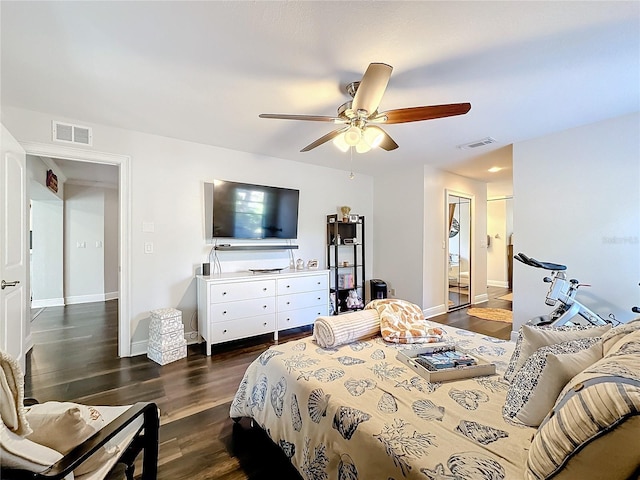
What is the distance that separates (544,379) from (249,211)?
3.24 m

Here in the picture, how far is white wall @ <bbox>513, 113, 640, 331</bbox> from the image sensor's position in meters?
2.70

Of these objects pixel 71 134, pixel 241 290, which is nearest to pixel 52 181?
pixel 71 134

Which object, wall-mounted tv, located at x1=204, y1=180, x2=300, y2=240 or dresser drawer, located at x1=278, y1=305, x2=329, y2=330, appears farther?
dresser drawer, located at x1=278, y1=305, x2=329, y2=330

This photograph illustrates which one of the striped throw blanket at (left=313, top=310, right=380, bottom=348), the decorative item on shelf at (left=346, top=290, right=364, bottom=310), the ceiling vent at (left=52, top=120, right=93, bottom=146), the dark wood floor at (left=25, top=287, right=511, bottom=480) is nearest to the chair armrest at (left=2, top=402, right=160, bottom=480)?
the dark wood floor at (left=25, top=287, right=511, bottom=480)

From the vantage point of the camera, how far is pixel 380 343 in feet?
6.04

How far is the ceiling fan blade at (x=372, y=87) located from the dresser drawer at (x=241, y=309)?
2.36 m

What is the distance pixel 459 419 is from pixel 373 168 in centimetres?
398

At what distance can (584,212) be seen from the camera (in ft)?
9.61

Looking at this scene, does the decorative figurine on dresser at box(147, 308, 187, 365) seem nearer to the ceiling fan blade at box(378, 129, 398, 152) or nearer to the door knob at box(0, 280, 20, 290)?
the door knob at box(0, 280, 20, 290)

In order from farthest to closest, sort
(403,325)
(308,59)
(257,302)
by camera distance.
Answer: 1. (257,302)
2. (403,325)
3. (308,59)

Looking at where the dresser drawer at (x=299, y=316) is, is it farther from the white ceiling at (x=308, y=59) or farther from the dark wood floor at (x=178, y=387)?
the white ceiling at (x=308, y=59)

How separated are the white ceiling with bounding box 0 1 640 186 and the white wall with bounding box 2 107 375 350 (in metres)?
0.24

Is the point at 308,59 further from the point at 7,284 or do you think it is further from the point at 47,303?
the point at 47,303

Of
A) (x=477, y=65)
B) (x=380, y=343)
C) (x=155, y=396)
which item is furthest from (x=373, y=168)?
(x=155, y=396)
